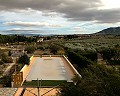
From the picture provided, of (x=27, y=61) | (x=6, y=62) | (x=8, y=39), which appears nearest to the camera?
(x=27, y=61)

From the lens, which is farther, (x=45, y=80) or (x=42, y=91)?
(x=45, y=80)

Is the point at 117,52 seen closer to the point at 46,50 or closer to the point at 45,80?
the point at 45,80

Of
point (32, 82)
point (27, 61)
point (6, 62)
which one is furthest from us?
point (6, 62)

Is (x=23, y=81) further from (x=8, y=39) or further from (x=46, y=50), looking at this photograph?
(x=8, y=39)

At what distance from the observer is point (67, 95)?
10469 millimetres

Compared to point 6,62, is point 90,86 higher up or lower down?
higher up

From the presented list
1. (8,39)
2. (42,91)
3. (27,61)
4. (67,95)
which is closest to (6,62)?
(27,61)

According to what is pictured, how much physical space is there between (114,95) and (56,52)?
39974 millimetres

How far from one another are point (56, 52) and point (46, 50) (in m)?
7.22

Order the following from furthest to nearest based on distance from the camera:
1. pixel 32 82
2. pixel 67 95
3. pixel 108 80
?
1. pixel 32 82
2. pixel 67 95
3. pixel 108 80

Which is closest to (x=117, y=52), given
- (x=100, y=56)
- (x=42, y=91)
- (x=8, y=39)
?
(x=100, y=56)

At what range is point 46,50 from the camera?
2191 inches

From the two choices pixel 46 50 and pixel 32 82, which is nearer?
pixel 32 82

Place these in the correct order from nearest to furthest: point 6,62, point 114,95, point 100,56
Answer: point 114,95 < point 6,62 < point 100,56
